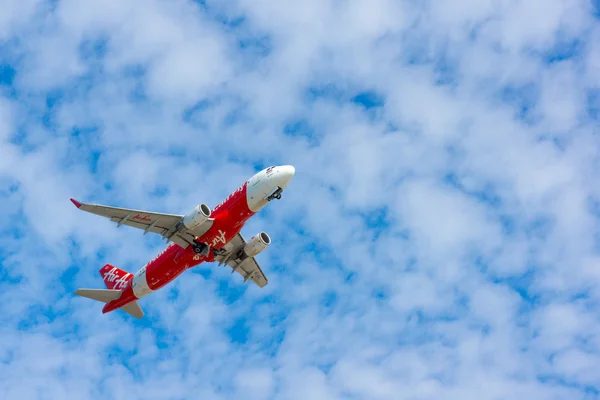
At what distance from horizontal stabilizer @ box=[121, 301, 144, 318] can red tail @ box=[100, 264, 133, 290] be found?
2.10 m

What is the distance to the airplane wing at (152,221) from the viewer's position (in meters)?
72.7

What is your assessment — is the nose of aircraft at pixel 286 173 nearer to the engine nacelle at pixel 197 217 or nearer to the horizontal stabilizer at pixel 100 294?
the engine nacelle at pixel 197 217

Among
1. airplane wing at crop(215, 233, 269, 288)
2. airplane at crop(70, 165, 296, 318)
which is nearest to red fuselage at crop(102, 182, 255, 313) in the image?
airplane at crop(70, 165, 296, 318)

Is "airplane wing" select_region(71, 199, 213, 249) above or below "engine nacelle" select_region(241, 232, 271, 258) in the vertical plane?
below

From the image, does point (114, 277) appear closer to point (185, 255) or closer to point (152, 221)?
point (185, 255)

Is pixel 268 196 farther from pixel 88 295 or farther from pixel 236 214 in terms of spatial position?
pixel 88 295

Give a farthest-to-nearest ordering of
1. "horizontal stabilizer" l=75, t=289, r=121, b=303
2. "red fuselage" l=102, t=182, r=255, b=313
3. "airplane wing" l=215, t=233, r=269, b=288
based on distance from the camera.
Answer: "airplane wing" l=215, t=233, r=269, b=288
"horizontal stabilizer" l=75, t=289, r=121, b=303
"red fuselage" l=102, t=182, r=255, b=313

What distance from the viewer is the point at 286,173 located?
7150 centimetres

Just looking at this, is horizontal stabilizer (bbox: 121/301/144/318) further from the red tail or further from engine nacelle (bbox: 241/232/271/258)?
engine nacelle (bbox: 241/232/271/258)

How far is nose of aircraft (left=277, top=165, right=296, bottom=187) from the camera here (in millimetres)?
71438

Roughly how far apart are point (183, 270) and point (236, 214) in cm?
917

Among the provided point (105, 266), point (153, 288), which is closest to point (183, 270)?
point (153, 288)

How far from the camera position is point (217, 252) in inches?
3179

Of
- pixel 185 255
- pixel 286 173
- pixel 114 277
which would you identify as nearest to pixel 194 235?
pixel 185 255
